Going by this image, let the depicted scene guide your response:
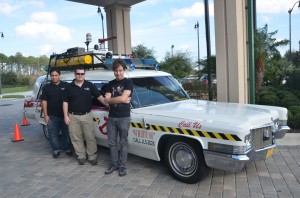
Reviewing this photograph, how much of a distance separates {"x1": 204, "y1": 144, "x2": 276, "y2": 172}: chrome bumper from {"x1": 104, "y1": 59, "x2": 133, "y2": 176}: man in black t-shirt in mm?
1458

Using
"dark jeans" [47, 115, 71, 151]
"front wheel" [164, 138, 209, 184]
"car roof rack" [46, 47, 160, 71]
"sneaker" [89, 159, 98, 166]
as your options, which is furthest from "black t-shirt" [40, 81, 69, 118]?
"front wheel" [164, 138, 209, 184]

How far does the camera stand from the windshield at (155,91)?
18.5ft

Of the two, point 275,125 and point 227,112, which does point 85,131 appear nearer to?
point 227,112

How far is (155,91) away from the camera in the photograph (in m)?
6.00

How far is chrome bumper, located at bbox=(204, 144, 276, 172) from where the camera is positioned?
4.14 meters

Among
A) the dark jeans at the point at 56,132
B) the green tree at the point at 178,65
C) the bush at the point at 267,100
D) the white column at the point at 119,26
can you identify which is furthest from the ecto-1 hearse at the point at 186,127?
the green tree at the point at 178,65

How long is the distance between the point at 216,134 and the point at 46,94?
12.3ft

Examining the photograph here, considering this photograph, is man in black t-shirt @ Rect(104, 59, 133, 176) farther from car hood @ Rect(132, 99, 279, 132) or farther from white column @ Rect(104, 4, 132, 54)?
white column @ Rect(104, 4, 132, 54)

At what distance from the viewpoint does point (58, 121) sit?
260 inches

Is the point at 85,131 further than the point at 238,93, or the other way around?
the point at 238,93

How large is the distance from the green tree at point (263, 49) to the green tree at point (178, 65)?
5.53 meters

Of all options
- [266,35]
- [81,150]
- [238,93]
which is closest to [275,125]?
[238,93]

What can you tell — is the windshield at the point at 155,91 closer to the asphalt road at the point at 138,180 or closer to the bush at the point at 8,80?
the asphalt road at the point at 138,180

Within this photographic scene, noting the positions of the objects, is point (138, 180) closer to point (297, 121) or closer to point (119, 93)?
point (119, 93)
